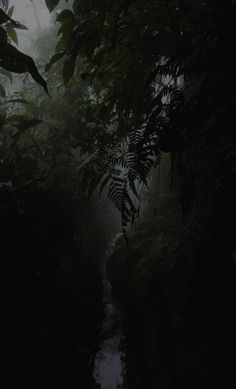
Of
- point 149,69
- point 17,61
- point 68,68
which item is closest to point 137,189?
point 149,69

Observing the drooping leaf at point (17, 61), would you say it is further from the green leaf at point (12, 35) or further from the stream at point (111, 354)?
the stream at point (111, 354)

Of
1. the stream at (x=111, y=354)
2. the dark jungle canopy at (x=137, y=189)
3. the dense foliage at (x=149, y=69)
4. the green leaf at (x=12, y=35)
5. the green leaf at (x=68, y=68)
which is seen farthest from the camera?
the stream at (x=111, y=354)

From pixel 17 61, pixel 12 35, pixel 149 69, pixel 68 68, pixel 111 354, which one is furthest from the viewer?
pixel 111 354

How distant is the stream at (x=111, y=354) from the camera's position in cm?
379

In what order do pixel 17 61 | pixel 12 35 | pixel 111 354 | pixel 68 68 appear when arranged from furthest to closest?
pixel 111 354 < pixel 12 35 < pixel 68 68 < pixel 17 61

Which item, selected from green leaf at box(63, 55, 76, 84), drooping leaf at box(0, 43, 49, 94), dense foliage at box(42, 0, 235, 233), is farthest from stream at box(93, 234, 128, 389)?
drooping leaf at box(0, 43, 49, 94)

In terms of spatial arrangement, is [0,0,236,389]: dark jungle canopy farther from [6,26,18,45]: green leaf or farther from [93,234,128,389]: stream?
[93,234,128,389]: stream

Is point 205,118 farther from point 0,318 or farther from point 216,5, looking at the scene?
point 0,318

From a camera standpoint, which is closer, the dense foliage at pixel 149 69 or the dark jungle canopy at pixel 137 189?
the dense foliage at pixel 149 69

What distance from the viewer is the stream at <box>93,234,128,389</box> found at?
3.79 m

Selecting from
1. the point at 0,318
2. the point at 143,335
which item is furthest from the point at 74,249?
the point at 0,318

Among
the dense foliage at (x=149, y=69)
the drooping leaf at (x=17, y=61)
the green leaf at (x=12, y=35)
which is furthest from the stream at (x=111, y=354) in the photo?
the green leaf at (x=12, y=35)

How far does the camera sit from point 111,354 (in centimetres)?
424

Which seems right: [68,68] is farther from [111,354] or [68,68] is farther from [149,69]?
[111,354]
